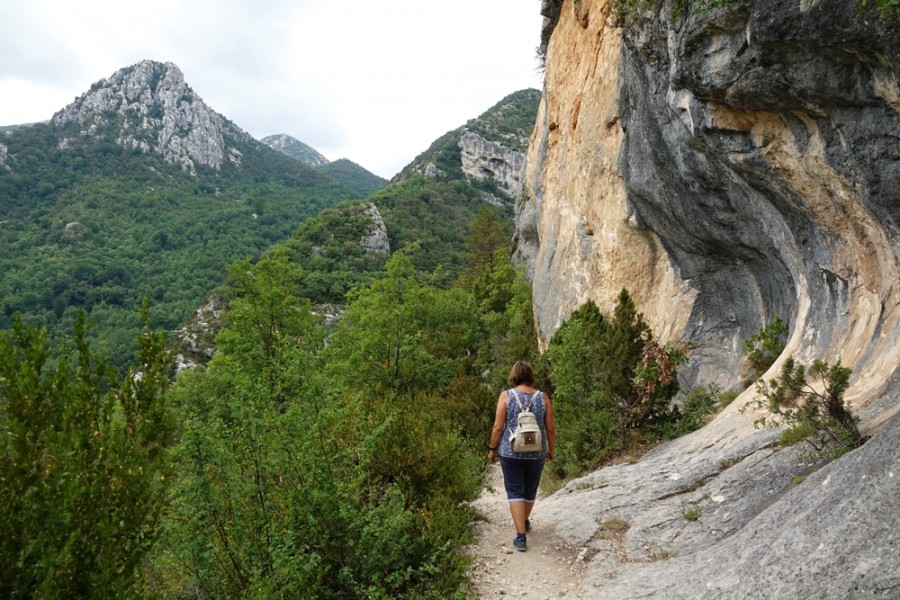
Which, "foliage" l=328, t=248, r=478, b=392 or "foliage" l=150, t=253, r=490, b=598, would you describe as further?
"foliage" l=328, t=248, r=478, b=392

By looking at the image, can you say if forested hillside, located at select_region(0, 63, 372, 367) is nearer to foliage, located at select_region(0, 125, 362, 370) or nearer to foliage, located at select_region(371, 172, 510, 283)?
foliage, located at select_region(0, 125, 362, 370)

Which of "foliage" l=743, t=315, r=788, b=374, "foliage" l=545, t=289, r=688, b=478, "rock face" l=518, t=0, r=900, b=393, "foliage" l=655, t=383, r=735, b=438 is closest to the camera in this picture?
"rock face" l=518, t=0, r=900, b=393

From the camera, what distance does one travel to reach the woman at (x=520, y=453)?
212 inches

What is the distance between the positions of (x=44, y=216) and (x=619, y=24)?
305 feet

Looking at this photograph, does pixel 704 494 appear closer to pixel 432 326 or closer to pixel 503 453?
pixel 503 453

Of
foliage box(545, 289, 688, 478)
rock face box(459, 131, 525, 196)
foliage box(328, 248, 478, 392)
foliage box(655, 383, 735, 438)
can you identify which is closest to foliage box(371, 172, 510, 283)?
rock face box(459, 131, 525, 196)

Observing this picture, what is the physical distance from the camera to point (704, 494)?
19.0 feet

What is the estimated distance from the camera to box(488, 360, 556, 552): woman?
5.39 metres

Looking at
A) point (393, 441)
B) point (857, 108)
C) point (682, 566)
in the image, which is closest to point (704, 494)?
point (682, 566)

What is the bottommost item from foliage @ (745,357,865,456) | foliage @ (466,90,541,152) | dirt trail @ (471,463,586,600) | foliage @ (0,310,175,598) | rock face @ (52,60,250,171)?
dirt trail @ (471,463,586,600)

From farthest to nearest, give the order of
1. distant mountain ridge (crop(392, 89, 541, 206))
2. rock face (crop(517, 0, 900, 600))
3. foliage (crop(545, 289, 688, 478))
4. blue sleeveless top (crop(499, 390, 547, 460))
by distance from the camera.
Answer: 1. distant mountain ridge (crop(392, 89, 541, 206))
2. foliage (crop(545, 289, 688, 478))
3. blue sleeveless top (crop(499, 390, 547, 460))
4. rock face (crop(517, 0, 900, 600))

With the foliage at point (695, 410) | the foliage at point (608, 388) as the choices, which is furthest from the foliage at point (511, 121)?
the foliage at point (695, 410)

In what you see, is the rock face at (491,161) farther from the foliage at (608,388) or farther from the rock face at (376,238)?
the foliage at (608,388)

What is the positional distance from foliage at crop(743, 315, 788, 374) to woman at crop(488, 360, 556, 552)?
16.6ft
